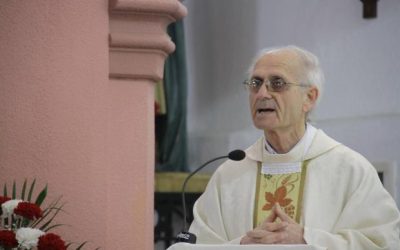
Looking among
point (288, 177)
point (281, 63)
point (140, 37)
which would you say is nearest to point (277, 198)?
point (288, 177)

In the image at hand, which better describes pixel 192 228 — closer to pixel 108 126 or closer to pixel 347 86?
pixel 108 126

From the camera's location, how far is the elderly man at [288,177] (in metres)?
4.29

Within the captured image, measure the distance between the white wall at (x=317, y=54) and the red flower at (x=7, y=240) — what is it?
5.16m

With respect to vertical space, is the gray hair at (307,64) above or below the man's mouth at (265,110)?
above

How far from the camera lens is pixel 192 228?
4.59 metres

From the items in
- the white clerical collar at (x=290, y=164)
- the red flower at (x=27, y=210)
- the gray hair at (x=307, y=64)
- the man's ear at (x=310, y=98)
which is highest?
the gray hair at (x=307, y=64)

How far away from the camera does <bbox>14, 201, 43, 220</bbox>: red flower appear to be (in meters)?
3.55

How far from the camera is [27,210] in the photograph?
3.55 metres

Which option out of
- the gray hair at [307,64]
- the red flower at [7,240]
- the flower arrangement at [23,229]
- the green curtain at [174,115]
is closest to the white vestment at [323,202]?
the gray hair at [307,64]

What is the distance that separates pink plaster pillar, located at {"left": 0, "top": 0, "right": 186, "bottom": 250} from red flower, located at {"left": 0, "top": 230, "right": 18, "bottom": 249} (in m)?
0.46

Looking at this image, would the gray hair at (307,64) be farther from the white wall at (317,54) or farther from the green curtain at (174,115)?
the green curtain at (174,115)

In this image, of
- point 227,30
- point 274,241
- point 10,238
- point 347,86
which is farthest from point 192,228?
point 227,30

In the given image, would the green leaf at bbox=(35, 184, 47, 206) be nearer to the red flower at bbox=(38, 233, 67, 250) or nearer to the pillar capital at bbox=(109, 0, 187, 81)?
the red flower at bbox=(38, 233, 67, 250)

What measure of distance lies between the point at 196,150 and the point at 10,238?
22.2ft
